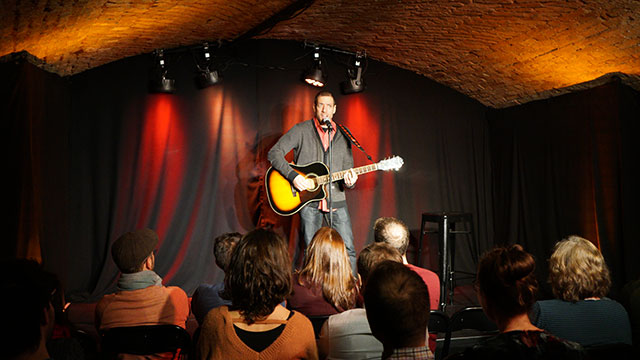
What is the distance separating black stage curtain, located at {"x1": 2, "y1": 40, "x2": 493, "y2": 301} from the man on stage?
0.85 m

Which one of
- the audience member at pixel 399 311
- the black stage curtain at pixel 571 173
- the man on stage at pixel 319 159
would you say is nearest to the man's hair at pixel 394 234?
the man on stage at pixel 319 159

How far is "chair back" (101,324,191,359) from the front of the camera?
1958 mm

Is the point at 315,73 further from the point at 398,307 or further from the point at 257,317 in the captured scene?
the point at 398,307

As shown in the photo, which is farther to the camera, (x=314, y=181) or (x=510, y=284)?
(x=314, y=181)

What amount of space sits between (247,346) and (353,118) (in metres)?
4.72

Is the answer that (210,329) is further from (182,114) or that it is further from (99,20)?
(182,114)

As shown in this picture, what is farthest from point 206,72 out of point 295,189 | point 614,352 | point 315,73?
point 614,352

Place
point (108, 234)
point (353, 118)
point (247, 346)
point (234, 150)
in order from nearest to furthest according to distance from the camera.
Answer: point (247, 346) < point (108, 234) < point (234, 150) < point (353, 118)

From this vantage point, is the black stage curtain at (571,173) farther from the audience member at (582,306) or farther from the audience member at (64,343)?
the audience member at (64,343)

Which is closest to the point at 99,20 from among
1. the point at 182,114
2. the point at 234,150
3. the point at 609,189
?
the point at 182,114

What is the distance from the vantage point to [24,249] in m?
3.84

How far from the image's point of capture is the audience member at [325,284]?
2.40 metres

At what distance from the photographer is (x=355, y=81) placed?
19.2 feet

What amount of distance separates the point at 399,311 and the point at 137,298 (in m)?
1.44
